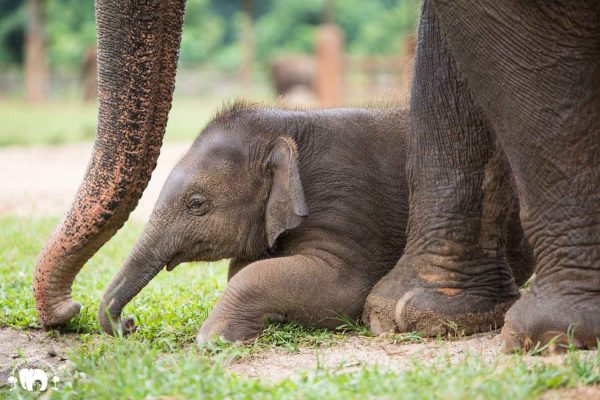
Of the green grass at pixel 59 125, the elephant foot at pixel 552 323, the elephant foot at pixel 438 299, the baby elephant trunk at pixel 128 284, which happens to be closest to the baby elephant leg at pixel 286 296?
the elephant foot at pixel 438 299

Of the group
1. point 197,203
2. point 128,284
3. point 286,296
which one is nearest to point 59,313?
point 128,284

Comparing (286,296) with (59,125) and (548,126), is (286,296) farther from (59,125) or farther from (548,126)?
(59,125)

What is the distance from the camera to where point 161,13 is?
390 centimetres

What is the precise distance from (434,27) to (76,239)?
175 centimetres

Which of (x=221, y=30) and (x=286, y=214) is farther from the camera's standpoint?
(x=221, y=30)

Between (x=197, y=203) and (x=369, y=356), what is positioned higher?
(x=197, y=203)

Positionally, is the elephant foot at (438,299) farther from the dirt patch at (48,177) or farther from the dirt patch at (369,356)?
the dirt patch at (48,177)

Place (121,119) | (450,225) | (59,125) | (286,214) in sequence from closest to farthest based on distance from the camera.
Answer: (121,119) → (450,225) → (286,214) → (59,125)

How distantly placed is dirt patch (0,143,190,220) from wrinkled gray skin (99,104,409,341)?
436 centimetres

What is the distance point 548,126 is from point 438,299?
108 centimetres

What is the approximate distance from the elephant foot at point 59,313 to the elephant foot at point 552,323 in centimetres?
187

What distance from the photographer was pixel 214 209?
4.64 m

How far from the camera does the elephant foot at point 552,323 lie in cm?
351

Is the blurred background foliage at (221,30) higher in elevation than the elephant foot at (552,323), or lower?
higher
